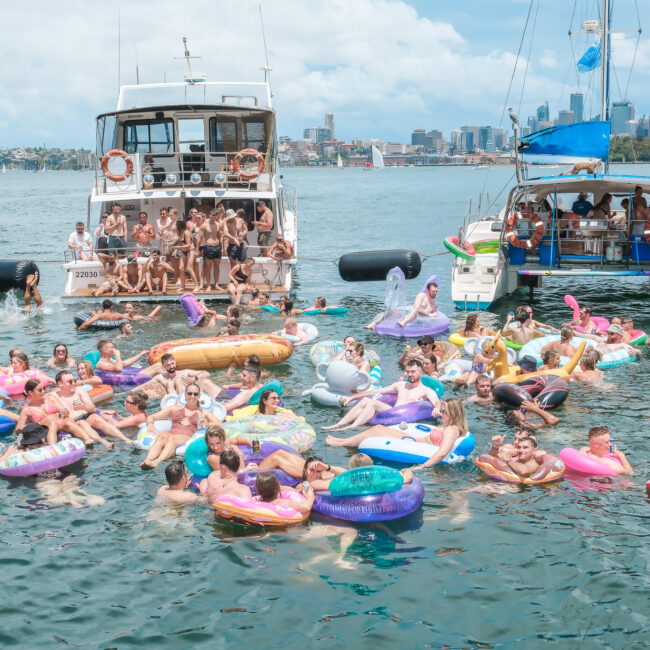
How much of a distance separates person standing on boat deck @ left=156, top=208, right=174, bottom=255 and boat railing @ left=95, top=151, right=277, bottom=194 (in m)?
1.03

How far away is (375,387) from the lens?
45.3 ft

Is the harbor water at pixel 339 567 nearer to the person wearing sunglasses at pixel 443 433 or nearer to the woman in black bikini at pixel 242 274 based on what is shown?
the person wearing sunglasses at pixel 443 433

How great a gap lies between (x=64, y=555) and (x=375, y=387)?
21.0 ft

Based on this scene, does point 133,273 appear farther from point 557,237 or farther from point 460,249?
point 557,237

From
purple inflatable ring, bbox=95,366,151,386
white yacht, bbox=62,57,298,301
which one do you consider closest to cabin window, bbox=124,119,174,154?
white yacht, bbox=62,57,298,301

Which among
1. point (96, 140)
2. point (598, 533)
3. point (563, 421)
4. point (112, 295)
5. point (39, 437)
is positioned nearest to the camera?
point (598, 533)

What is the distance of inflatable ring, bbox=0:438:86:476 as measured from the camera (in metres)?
10.3

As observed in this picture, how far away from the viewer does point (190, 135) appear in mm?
23469

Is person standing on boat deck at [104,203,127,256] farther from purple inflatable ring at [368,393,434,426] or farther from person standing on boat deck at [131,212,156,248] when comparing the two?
purple inflatable ring at [368,393,434,426]

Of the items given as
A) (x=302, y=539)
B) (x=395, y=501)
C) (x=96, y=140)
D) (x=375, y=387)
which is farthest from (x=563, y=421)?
(x=96, y=140)

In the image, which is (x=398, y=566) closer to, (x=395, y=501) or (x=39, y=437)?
(x=395, y=501)

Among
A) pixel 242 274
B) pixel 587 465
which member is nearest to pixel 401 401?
pixel 587 465

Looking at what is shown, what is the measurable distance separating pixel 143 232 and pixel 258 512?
14.0 meters

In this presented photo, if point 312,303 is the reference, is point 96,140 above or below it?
above
